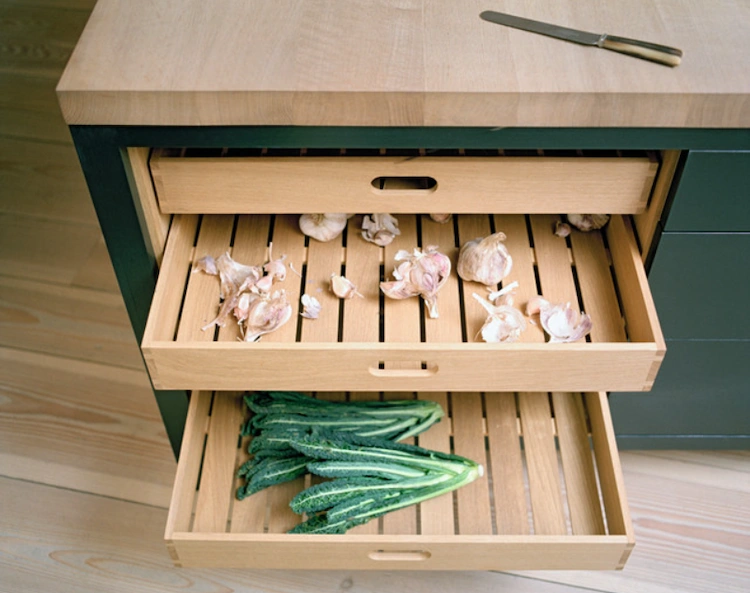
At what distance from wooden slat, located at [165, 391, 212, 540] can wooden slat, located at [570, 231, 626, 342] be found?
0.53m

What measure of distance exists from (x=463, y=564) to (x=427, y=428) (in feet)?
0.69

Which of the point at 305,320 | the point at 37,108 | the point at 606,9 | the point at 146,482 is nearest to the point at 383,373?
the point at 305,320

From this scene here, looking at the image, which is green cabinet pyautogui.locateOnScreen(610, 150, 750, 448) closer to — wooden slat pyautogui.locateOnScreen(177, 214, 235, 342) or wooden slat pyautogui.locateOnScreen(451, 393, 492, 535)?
wooden slat pyautogui.locateOnScreen(451, 393, 492, 535)

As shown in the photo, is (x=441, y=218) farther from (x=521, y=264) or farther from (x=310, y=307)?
(x=310, y=307)

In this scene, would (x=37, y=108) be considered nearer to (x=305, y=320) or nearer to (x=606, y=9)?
(x=305, y=320)

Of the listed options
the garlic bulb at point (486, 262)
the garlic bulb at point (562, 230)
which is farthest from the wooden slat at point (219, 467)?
the garlic bulb at point (562, 230)

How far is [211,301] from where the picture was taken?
1.03m

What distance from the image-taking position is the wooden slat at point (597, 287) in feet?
3.34

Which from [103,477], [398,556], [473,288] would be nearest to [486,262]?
[473,288]

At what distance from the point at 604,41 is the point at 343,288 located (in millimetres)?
407

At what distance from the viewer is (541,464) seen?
3.87 ft

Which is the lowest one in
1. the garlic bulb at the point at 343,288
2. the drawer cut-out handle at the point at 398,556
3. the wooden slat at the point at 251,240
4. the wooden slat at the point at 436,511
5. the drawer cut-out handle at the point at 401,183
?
the drawer cut-out handle at the point at 398,556

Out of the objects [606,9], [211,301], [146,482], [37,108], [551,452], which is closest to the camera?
[606,9]

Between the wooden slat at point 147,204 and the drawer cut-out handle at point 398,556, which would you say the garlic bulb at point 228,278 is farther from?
the drawer cut-out handle at point 398,556
